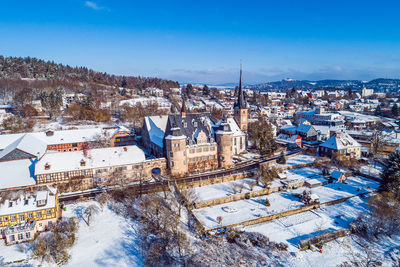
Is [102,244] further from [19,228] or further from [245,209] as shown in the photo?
[245,209]

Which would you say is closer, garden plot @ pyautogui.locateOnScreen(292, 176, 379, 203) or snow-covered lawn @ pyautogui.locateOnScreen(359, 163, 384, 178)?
garden plot @ pyautogui.locateOnScreen(292, 176, 379, 203)

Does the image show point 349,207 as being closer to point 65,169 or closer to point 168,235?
point 168,235

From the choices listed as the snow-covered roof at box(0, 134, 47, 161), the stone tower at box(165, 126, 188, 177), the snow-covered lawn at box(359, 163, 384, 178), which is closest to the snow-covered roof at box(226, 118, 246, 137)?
the stone tower at box(165, 126, 188, 177)

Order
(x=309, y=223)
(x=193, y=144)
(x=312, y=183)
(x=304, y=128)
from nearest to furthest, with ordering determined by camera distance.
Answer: (x=309, y=223)
(x=312, y=183)
(x=193, y=144)
(x=304, y=128)

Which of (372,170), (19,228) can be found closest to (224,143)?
(372,170)

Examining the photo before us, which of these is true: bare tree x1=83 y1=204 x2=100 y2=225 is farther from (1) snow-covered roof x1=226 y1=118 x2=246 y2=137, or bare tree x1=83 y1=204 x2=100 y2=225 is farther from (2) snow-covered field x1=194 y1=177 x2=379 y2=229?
(1) snow-covered roof x1=226 y1=118 x2=246 y2=137

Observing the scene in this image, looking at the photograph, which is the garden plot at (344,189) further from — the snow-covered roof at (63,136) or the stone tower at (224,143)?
the snow-covered roof at (63,136)
